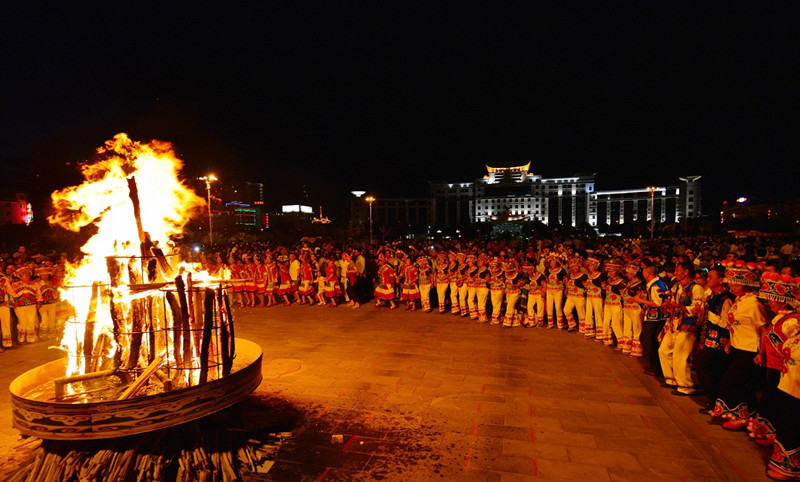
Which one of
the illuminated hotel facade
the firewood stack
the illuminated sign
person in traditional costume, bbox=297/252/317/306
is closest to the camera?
the firewood stack

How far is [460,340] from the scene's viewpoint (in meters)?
8.52

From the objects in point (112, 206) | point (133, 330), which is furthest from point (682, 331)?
point (112, 206)

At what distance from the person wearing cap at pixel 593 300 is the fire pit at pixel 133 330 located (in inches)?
269

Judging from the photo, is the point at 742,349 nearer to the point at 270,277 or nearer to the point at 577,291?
the point at 577,291

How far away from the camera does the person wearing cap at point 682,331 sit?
5477mm

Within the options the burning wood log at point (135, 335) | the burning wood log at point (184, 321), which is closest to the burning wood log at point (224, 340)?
the burning wood log at point (184, 321)

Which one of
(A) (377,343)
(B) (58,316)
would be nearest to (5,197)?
(B) (58,316)

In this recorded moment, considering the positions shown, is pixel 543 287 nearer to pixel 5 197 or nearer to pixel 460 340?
pixel 460 340

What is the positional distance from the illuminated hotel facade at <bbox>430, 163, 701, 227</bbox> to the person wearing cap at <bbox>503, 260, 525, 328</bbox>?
8844 centimetres

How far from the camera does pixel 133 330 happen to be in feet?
14.8

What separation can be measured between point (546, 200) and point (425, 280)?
4276 inches

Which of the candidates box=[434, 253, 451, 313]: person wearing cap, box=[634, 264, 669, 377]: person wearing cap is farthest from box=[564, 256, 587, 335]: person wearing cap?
box=[434, 253, 451, 313]: person wearing cap

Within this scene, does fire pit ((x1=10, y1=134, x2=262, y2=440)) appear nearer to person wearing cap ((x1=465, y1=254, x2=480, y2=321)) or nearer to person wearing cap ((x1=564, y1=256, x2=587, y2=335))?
person wearing cap ((x1=465, y1=254, x2=480, y2=321))

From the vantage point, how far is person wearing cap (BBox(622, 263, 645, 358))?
7.33 m
